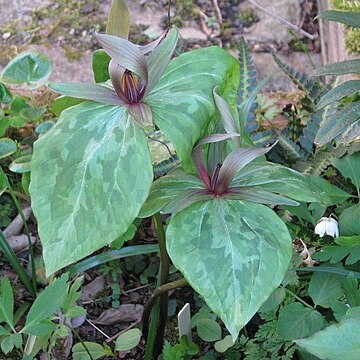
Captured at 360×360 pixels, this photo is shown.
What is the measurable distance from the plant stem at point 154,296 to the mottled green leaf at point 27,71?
0.61 metres

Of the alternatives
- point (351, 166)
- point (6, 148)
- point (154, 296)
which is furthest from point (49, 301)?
point (351, 166)

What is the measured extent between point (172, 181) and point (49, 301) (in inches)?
11.3

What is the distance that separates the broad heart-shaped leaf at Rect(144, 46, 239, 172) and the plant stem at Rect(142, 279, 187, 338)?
0.29 metres

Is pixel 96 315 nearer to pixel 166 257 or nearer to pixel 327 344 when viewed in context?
pixel 166 257

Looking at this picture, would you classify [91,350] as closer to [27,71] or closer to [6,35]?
[27,71]

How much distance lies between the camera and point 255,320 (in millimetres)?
1475

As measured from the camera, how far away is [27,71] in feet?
5.18

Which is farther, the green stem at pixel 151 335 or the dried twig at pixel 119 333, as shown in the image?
the dried twig at pixel 119 333

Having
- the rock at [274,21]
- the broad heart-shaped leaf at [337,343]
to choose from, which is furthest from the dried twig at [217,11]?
the broad heart-shaped leaf at [337,343]

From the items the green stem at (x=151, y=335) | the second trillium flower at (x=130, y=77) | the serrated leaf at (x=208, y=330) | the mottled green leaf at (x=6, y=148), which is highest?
the second trillium flower at (x=130, y=77)

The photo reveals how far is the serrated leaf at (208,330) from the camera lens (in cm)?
136

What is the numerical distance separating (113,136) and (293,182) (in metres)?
0.30

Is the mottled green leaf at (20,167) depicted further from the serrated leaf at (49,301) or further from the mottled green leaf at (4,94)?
the serrated leaf at (49,301)

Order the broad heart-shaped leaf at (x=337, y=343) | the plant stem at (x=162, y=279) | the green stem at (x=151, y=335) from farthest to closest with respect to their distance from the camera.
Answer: the green stem at (x=151, y=335) < the plant stem at (x=162, y=279) < the broad heart-shaped leaf at (x=337, y=343)
